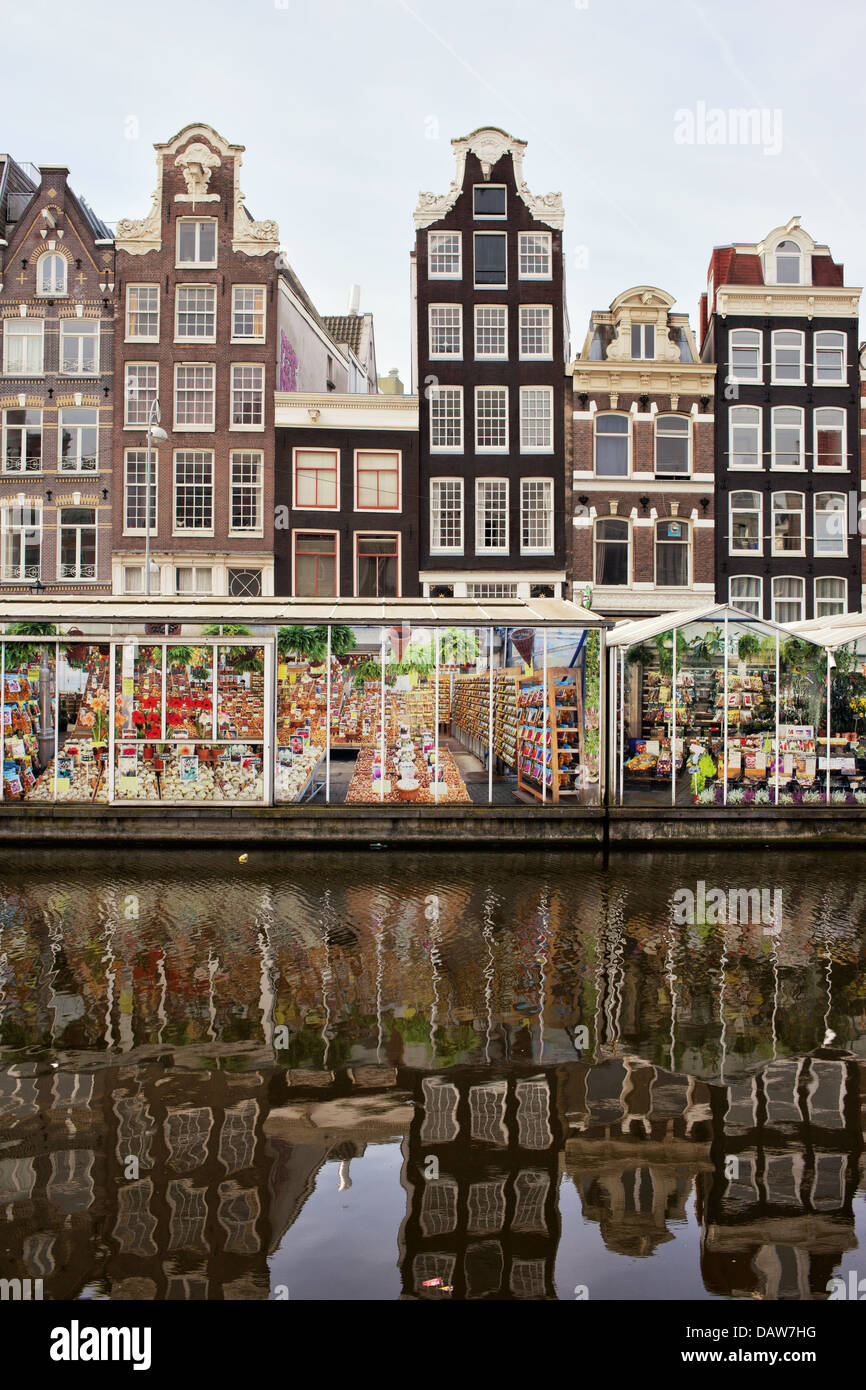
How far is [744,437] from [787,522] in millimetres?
3094

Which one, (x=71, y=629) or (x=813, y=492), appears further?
(x=813, y=492)

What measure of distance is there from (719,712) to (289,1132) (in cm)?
1462

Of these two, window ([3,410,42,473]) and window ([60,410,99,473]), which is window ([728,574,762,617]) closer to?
window ([60,410,99,473])

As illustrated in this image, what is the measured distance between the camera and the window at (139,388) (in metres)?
32.6

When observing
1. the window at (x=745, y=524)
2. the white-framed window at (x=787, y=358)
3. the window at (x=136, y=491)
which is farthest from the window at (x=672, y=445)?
the window at (x=136, y=491)

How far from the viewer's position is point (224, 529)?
3234 centimetres

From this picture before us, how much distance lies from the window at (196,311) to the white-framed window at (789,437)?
1823cm

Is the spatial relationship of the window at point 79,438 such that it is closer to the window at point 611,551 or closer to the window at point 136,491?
the window at point 136,491

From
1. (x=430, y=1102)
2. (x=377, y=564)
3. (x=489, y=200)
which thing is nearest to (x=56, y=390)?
(x=377, y=564)

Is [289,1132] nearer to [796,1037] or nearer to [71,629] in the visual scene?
[796,1037]

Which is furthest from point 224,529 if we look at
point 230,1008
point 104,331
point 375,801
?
point 230,1008

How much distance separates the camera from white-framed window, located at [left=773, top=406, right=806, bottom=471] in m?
34.3

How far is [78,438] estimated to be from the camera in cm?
3294

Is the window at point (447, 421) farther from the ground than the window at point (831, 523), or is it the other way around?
the window at point (447, 421)
